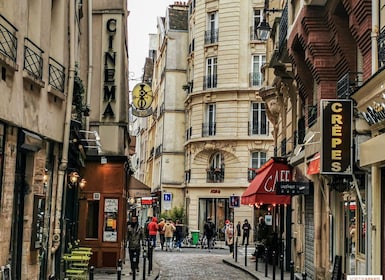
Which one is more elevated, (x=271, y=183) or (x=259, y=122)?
(x=259, y=122)

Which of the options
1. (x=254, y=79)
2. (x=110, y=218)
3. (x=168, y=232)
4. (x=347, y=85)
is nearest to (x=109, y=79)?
(x=110, y=218)

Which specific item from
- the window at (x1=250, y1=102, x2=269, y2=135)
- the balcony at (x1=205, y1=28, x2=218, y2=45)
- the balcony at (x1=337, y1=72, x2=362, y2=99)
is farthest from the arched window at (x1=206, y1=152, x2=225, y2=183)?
the balcony at (x1=337, y1=72, x2=362, y2=99)

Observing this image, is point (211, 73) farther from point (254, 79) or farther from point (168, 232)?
point (168, 232)

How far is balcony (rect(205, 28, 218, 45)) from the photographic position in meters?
48.3

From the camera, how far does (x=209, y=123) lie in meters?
48.3

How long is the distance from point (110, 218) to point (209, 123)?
26.7 meters

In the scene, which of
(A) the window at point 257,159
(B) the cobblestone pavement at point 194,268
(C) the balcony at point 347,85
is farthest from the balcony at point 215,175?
(C) the balcony at point 347,85

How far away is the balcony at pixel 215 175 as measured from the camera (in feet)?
154

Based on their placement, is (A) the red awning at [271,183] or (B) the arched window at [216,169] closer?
(A) the red awning at [271,183]

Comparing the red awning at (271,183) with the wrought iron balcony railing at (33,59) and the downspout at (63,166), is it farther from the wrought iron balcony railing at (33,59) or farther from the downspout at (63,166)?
the wrought iron balcony railing at (33,59)

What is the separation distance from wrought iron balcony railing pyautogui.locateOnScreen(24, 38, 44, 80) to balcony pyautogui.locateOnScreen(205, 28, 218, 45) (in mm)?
35727

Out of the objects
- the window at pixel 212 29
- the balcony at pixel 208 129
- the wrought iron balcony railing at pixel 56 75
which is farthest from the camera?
the window at pixel 212 29

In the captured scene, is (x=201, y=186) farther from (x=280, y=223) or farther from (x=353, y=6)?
(x=353, y=6)

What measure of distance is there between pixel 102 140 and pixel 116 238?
3.00m
